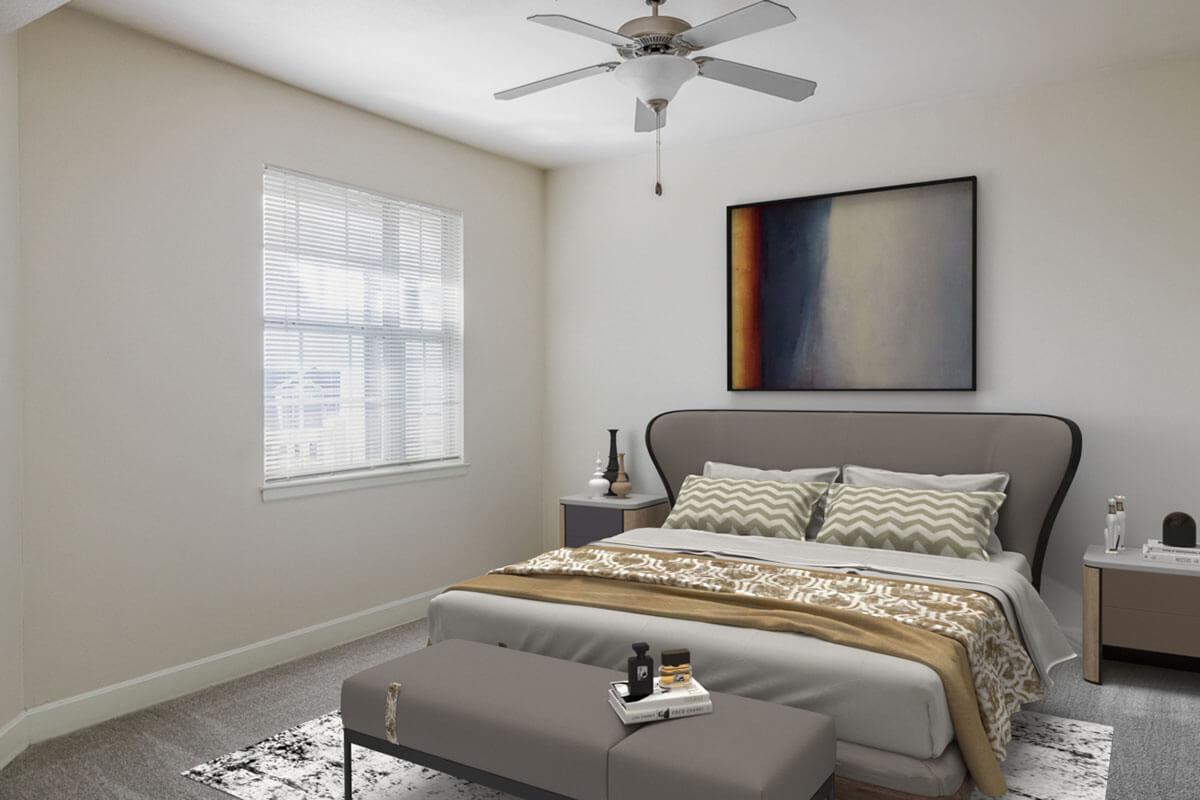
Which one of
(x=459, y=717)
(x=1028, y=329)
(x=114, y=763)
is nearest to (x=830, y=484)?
(x=1028, y=329)

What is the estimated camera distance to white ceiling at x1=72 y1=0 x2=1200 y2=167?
324 cm

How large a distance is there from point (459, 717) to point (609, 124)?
339cm

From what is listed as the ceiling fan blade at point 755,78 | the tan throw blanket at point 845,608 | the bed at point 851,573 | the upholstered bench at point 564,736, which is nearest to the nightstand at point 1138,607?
the bed at point 851,573

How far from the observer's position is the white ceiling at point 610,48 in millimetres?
3240

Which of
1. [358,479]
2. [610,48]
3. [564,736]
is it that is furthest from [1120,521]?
[358,479]

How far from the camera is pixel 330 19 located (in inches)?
131

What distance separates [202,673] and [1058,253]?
4375 millimetres

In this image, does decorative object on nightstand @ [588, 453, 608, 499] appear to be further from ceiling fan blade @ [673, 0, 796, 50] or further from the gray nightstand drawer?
ceiling fan blade @ [673, 0, 796, 50]

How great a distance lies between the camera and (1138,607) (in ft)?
11.6

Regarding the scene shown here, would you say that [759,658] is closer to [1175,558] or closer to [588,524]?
[1175,558]

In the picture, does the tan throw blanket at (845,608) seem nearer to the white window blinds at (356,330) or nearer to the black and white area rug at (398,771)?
the black and white area rug at (398,771)

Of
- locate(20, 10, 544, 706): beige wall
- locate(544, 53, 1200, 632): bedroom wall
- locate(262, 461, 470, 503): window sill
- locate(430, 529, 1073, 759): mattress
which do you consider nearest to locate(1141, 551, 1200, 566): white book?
locate(544, 53, 1200, 632): bedroom wall

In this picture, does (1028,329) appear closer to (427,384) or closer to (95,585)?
(427,384)

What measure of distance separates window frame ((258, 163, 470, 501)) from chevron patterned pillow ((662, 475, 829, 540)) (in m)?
Result: 1.41
